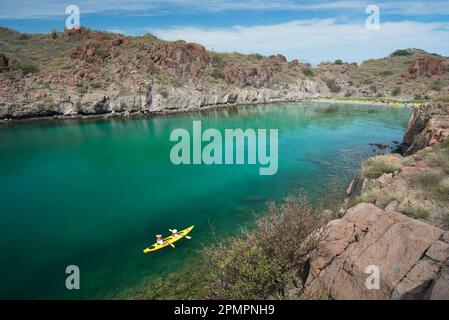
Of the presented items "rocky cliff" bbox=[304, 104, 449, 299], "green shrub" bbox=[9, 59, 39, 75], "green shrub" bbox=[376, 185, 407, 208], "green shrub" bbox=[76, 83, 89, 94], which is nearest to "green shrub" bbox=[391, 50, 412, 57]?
"green shrub" bbox=[76, 83, 89, 94]

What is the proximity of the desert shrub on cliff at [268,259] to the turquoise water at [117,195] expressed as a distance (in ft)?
22.1

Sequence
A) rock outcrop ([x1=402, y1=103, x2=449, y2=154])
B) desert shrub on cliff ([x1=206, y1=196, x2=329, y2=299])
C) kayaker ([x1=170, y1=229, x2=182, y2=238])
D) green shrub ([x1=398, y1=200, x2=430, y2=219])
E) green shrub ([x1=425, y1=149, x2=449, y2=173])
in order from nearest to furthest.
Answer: desert shrub on cliff ([x1=206, y1=196, x2=329, y2=299])
green shrub ([x1=398, y1=200, x2=430, y2=219])
green shrub ([x1=425, y1=149, x2=449, y2=173])
kayaker ([x1=170, y1=229, x2=182, y2=238])
rock outcrop ([x1=402, y1=103, x2=449, y2=154])

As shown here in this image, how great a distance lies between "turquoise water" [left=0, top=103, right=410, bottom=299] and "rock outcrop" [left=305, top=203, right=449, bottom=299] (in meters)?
8.97

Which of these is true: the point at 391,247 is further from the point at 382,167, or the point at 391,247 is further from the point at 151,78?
the point at 151,78

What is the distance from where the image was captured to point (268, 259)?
10320 millimetres

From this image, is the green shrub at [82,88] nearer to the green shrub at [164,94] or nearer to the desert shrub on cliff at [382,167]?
the green shrub at [164,94]

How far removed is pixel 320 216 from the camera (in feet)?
43.3

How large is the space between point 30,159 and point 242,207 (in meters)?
29.3

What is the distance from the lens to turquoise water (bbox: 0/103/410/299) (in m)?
16.1

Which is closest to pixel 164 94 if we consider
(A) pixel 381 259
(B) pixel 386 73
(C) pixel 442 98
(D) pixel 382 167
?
(C) pixel 442 98

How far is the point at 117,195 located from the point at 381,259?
71.2 feet

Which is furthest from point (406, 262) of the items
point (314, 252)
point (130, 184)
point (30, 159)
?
point (30, 159)

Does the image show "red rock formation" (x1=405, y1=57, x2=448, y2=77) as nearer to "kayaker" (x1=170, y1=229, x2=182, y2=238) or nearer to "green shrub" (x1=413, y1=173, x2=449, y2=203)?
"green shrub" (x1=413, y1=173, x2=449, y2=203)

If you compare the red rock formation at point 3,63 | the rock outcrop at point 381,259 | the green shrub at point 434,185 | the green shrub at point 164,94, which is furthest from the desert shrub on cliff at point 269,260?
the red rock formation at point 3,63
